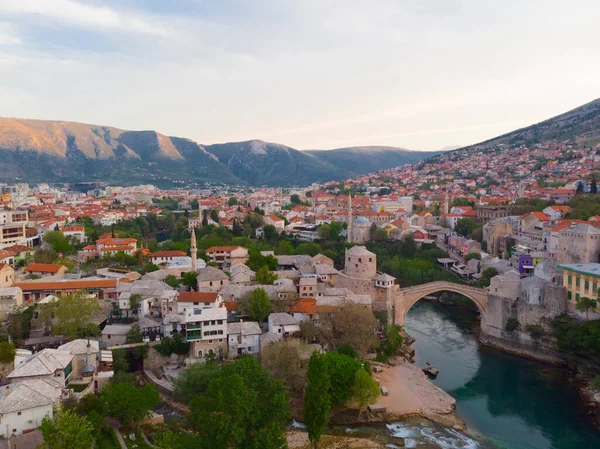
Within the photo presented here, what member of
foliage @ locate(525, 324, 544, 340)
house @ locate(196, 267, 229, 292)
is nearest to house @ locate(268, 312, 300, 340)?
house @ locate(196, 267, 229, 292)

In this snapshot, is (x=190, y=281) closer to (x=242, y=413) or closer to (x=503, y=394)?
(x=242, y=413)

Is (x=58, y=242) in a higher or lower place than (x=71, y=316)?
higher

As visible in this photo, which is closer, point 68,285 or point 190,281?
point 68,285

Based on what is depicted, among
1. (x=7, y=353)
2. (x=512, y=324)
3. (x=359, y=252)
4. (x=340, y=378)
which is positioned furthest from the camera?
(x=359, y=252)

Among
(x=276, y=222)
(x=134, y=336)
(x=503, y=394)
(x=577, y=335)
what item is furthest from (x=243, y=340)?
(x=276, y=222)

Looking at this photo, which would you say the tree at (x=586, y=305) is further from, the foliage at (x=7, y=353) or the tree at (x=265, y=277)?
the foliage at (x=7, y=353)

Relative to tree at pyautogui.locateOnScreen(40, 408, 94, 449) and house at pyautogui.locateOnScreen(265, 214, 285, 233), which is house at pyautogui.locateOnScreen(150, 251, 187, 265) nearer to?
house at pyautogui.locateOnScreen(265, 214, 285, 233)
